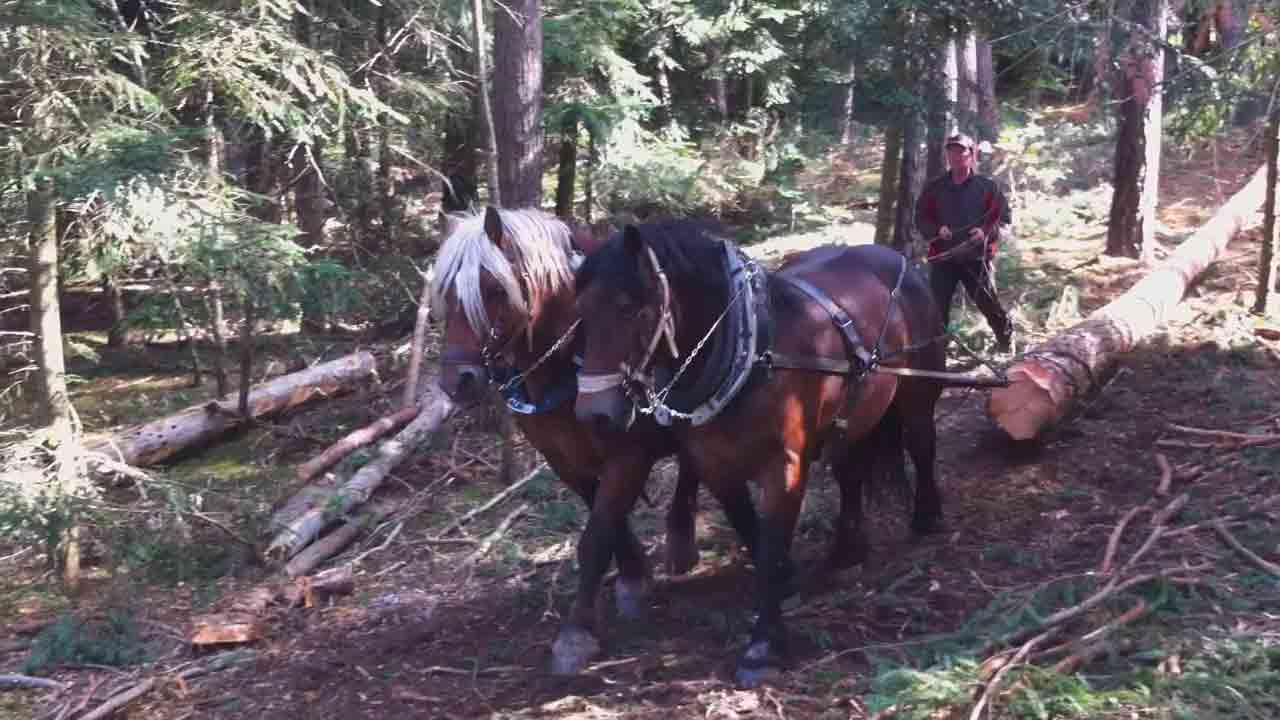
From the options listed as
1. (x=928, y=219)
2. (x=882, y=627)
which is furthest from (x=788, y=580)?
(x=928, y=219)

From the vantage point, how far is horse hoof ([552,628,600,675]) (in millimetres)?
5070

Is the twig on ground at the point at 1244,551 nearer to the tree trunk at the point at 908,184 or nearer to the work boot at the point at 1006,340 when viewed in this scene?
the work boot at the point at 1006,340

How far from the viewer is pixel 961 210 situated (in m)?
8.23

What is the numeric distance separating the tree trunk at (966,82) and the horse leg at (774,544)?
5813 millimetres

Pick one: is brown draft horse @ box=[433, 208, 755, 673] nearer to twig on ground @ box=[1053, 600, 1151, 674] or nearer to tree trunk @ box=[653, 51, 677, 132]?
twig on ground @ box=[1053, 600, 1151, 674]

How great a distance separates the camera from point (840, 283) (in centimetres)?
584

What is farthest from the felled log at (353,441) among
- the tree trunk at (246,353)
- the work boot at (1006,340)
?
the work boot at (1006,340)

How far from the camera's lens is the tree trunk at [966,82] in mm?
9844

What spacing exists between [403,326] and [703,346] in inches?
364

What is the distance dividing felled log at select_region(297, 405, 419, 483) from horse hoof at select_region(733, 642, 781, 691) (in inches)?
211

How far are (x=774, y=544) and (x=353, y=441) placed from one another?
5554 mm

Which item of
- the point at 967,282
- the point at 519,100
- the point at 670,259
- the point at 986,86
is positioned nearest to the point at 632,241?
the point at 670,259

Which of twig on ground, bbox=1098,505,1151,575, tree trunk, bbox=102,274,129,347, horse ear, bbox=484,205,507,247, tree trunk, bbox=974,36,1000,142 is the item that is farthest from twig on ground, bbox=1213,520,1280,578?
tree trunk, bbox=102,274,129,347

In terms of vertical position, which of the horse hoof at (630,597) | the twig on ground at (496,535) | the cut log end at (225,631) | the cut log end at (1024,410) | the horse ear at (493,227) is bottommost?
the cut log end at (225,631)
